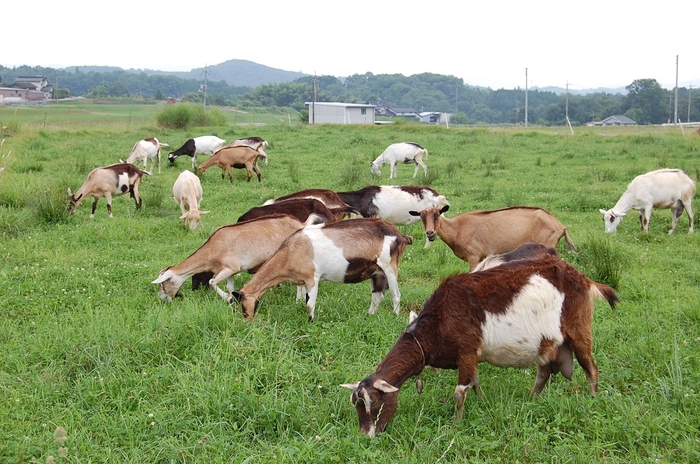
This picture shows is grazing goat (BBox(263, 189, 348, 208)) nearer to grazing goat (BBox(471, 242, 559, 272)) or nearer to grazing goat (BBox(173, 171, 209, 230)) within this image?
grazing goat (BBox(173, 171, 209, 230))

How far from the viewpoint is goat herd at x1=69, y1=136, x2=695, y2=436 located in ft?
15.4

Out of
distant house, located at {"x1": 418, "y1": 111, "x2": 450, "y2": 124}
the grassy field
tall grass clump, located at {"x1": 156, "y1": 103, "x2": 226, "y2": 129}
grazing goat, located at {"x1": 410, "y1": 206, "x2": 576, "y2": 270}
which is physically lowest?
the grassy field

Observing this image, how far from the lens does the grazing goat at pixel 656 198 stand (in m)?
11.2

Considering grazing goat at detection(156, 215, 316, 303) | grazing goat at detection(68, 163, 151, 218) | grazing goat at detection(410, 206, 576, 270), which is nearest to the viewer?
grazing goat at detection(156, 215, 316, 303)

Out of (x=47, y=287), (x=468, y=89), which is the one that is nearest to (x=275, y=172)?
(x=47, y=287)

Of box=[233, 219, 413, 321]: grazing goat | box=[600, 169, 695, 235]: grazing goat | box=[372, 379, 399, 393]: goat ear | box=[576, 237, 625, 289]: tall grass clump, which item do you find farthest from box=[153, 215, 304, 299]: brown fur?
box=[600, 169, 695, 235]: grazing goat

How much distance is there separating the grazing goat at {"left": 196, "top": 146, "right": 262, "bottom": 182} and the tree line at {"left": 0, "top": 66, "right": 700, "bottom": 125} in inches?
1850

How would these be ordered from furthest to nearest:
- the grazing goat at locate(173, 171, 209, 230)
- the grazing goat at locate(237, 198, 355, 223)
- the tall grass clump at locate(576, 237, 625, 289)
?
the grazing goat at locate(173, 171, 209, 230), the grazing goat at locate(237, 198, 355, 223), the tall grass clump at locate(576, 237, 625, 289)

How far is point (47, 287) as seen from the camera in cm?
739

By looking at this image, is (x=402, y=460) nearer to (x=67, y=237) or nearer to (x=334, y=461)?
(x=334, y=461)

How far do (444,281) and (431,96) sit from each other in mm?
116491

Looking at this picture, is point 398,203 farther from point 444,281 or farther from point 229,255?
point 444,281

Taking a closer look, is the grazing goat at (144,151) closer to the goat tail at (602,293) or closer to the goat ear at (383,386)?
the goat ear at (383,386)

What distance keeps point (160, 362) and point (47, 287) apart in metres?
2.79
